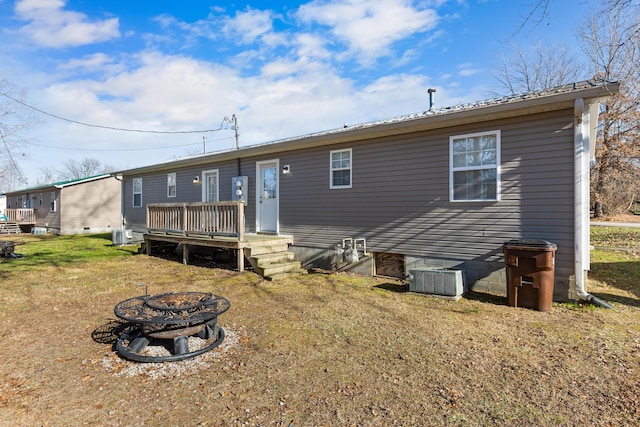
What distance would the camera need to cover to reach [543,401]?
2561 mm

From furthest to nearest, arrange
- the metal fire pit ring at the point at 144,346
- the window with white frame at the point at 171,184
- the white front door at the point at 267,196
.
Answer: the window with white frame at the point at 171,184 → the white front door at the point at 267,196 → the metal fire pit ring at the point at 144,346

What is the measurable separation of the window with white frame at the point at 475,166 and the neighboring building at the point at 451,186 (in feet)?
0.06

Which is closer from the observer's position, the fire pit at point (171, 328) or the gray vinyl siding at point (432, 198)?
the fire pit at point (171, 328)

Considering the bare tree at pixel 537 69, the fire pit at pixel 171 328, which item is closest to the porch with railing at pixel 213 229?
the fire pit at pixel 171 328

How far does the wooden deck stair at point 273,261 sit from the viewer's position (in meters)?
7.12

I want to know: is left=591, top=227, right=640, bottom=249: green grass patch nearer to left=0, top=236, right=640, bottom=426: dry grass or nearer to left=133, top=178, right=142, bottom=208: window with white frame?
left=0, top=236, right=640, bottom=426: dry grass

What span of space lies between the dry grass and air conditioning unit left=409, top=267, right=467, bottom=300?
301 mm

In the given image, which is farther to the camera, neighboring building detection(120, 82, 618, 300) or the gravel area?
neighboring building detection(120, 82, 618, 300)

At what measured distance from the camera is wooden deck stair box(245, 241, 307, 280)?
280 inches

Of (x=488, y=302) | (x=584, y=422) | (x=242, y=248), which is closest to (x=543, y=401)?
(x=584, y=422)

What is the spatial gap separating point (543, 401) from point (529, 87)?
22615 mm

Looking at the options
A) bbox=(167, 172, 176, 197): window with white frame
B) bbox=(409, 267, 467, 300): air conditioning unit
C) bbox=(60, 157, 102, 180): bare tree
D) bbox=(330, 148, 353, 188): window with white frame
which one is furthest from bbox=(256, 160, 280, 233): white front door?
bbox=(60, 157, 102, 180): bare tree

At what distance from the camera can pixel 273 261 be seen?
25.0 ft

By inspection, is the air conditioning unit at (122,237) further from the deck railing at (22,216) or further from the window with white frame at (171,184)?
the deck railing at (22,216)
